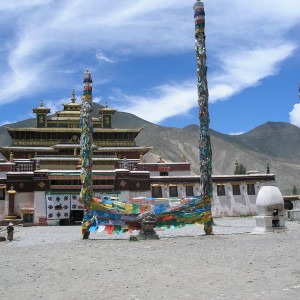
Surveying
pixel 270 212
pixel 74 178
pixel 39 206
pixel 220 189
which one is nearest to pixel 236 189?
pixel 220 189

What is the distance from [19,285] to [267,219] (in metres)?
13.6

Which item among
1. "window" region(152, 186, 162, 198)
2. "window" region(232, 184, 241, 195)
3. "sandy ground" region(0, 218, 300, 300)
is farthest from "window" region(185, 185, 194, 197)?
"sandy ground" region(0, 218, 300, 300)

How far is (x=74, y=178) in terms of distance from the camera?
37.8m


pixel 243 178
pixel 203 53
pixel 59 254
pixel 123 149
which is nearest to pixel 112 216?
pixel 59 254

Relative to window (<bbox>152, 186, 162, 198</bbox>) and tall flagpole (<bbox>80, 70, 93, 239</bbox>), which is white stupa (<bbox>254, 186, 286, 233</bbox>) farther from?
window (<bbox>152, 186, 162, 198</bbox>)

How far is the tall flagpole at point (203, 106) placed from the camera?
22.2 meters

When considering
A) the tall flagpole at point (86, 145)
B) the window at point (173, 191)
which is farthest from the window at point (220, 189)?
the tall flagpole at point (86, 145)

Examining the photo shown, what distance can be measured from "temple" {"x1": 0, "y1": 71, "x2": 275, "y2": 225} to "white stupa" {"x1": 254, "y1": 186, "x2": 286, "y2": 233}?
7074 mm

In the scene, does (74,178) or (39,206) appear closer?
(39,206)

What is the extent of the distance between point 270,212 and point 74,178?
20412 millimetres

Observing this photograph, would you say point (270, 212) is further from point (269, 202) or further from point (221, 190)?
point (221, 190)

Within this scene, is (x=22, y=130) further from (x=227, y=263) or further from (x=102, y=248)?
(x=227, y=263)

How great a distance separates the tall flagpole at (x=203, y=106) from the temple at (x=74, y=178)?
17.7 feet

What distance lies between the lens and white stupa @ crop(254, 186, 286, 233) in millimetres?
20719
